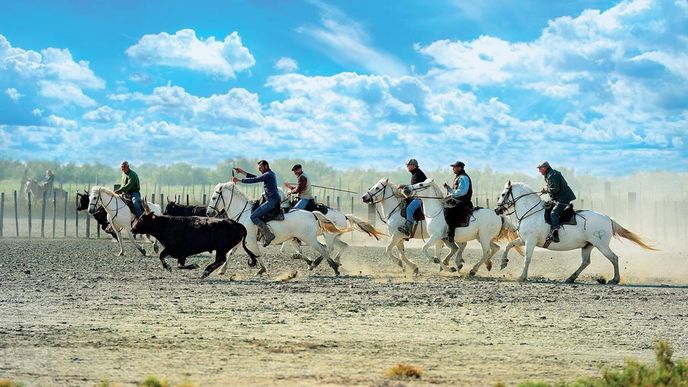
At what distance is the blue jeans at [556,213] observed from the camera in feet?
67.0

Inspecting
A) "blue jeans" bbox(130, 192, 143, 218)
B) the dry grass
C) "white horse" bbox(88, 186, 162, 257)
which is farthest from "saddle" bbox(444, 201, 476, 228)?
the dry grass

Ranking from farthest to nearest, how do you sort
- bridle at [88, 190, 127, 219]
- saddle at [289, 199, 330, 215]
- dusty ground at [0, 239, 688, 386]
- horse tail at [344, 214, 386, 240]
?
bridle at [88, 190, 127, 219] → horse tail at [344, 214, 386, 240] → saddle at [289, 199, 330, 215] → dusty ground at [0, 239, 688, 386]

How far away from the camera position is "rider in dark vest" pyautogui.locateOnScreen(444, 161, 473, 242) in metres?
21.1

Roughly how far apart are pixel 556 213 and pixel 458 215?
207 cm

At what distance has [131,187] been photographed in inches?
1056

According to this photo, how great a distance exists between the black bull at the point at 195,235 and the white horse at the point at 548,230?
5576mm

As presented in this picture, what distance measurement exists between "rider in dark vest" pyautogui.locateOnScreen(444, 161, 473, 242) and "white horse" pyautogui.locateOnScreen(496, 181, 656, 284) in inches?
29.2

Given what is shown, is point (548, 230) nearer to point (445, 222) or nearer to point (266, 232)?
point (445, 222)

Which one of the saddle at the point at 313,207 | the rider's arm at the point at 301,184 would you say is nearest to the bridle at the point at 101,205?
the saddle at the point at 313,207

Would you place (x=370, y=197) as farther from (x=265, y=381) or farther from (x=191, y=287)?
(x=265, y=381)

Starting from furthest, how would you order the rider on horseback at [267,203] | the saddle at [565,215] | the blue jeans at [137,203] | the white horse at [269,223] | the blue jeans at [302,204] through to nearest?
the blue jeans at [137,203]
the blue jeans at [302,204]
the white horse at [269,223]
the saddle at [565,215]
the rider on horseback at [267,203]

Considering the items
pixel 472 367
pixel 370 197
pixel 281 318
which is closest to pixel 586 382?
pixel 472 367

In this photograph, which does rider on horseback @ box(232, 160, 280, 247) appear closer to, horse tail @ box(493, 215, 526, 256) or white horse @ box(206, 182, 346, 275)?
white horse @ box(206, 182, 346, 275)

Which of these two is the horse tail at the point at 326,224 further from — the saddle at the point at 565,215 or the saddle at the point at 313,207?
the saddle at the point at 565,215
